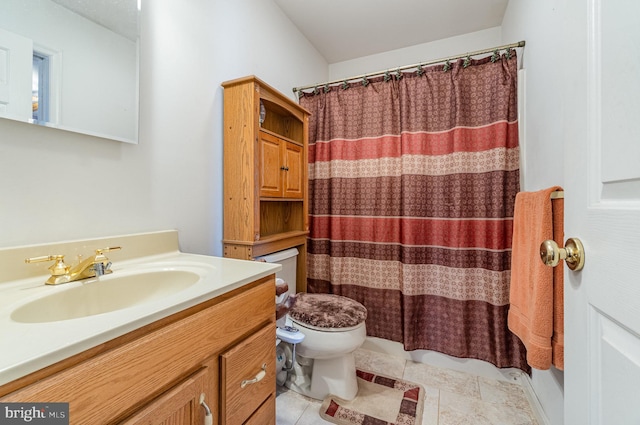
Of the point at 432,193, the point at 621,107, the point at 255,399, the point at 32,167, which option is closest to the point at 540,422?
the point at 432,193

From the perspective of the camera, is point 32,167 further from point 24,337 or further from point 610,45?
point 610,45

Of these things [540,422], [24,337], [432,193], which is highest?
[432,193]

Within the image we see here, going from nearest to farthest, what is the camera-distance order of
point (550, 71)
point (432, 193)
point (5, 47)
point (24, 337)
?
point (24, 337)
point (5, 47)
point (550, 71)
point (432, 193)

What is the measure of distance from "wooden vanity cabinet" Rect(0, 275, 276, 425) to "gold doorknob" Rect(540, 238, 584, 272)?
2.31 feet

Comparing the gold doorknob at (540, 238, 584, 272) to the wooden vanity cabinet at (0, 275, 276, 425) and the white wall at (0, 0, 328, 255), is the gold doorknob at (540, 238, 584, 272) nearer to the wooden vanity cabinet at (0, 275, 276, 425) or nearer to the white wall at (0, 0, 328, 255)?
the wooden vanity cabinet at (0, 275, 276, 425)

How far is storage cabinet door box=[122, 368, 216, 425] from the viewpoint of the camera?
0.48 meters

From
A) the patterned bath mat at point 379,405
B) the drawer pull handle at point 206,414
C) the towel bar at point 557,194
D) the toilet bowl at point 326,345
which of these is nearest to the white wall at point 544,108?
the towel bar at point 557,194

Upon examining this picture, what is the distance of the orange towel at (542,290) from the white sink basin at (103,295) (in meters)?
1.22

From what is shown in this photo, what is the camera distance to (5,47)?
69 cm

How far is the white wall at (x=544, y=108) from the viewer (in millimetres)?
1072

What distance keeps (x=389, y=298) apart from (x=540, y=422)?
89 centimetres

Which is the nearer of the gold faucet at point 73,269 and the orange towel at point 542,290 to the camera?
the gold faucet at point 73,269

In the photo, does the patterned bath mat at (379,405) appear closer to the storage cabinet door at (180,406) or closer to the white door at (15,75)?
the storage cabinet door at (180,406)

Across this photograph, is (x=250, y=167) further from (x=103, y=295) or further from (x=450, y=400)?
(x=450, y=400)
